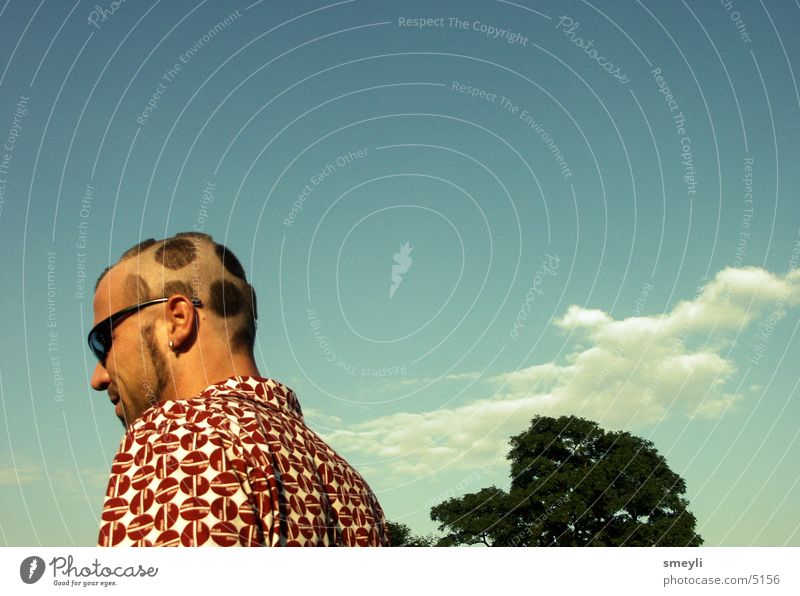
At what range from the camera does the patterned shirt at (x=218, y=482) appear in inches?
183

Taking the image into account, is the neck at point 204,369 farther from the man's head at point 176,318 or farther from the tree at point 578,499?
the tree at point 578,499

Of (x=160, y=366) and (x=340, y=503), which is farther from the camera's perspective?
(x=160, y=366)

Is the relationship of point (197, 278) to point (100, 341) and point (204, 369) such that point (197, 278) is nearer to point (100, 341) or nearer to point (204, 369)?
point (204, 369)

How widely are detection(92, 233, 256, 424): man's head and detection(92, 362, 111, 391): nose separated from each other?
192mm

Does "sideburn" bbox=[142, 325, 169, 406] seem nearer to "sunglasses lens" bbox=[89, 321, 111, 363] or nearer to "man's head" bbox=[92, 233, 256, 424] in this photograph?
"man's head" bbox=[92, 233, 256, 424]

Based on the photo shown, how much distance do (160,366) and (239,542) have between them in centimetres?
190

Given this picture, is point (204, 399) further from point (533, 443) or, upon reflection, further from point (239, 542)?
point (533, 443)

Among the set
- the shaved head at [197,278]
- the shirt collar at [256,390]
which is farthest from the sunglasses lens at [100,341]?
the shirt collar at [256,390]

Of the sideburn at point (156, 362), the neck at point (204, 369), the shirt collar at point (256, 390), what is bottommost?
the shirt collar at point (256, 390)

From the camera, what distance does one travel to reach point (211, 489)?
469cm

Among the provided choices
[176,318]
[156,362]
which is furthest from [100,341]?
[176,318]

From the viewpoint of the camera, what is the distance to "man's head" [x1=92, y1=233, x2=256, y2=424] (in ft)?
20.0

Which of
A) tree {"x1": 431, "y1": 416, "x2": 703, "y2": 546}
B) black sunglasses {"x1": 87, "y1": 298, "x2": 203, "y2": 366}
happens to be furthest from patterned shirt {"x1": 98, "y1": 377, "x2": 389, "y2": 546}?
tree {"x1": 431, "y1": 416, "x2": 703, "y2": 546}
